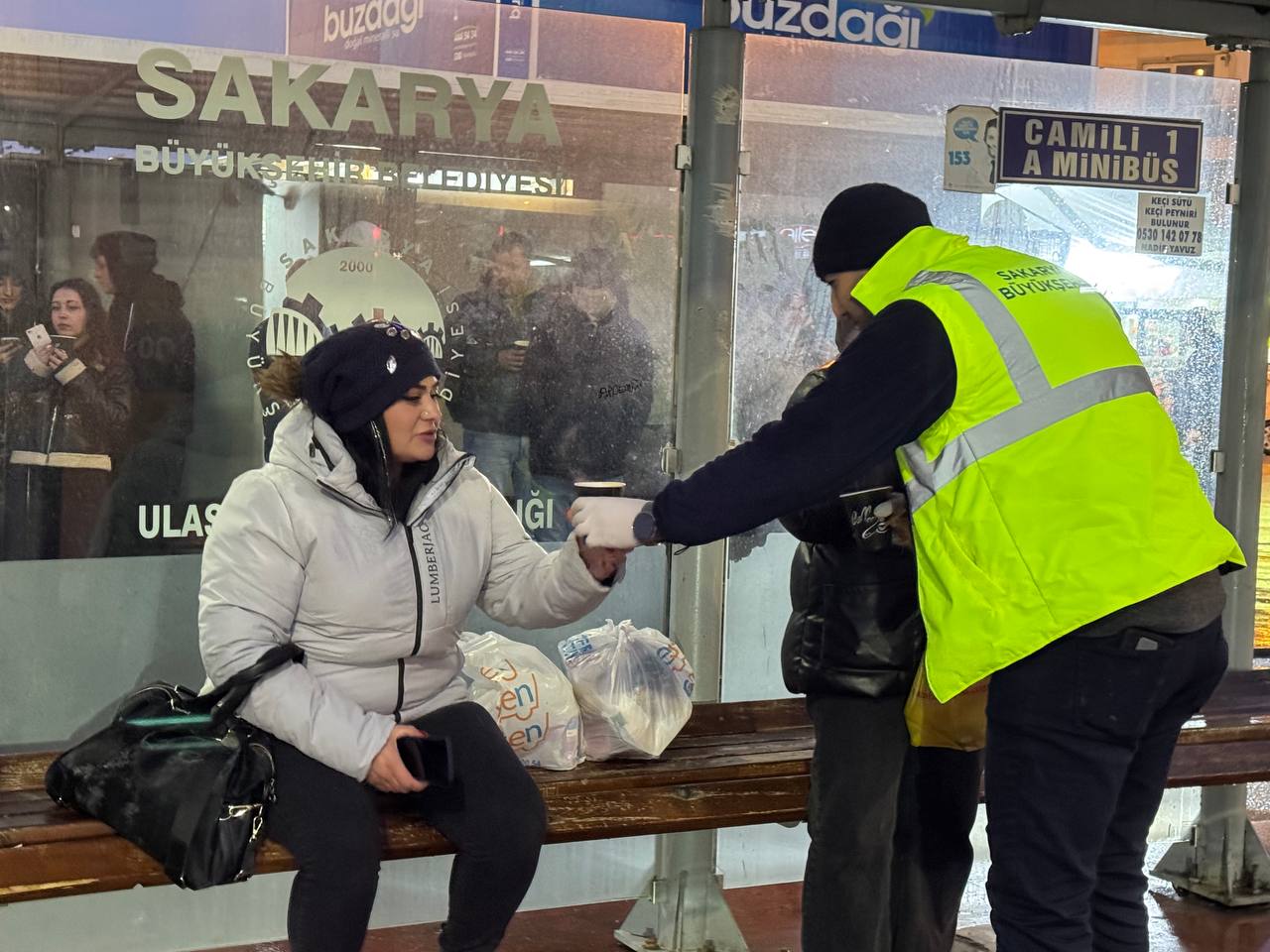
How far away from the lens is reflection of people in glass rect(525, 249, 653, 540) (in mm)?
4340

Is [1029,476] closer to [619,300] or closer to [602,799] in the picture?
[602,799]

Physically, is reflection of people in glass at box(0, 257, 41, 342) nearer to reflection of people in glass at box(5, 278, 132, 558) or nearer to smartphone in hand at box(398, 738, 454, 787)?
reflection of people in glass at box(5, 278, 132, 558)

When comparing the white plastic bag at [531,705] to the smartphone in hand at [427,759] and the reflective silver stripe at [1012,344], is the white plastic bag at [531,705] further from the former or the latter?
the reflective silver stripe at [1012,344]

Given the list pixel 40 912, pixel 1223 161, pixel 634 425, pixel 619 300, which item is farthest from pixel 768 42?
pixel 40 912

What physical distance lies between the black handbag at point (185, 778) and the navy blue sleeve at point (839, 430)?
0.89 m

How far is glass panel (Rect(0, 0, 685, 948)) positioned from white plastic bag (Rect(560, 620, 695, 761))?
0.83 meters

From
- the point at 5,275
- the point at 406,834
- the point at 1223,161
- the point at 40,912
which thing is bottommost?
the point at 40,912

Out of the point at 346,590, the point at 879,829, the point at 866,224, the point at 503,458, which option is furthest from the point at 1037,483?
the point at 503,458

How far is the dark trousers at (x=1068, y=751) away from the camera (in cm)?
245

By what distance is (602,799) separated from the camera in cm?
Answer: 330

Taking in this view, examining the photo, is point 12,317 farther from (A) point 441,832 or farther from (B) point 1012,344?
(B) point 1012,344

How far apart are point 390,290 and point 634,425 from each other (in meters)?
0.80

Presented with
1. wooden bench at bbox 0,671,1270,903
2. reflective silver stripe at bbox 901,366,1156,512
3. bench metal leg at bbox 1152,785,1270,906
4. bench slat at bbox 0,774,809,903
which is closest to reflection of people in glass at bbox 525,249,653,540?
wooden bench at bbox 0,671,1270,903

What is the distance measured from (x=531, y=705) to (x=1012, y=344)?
4.67 feet
